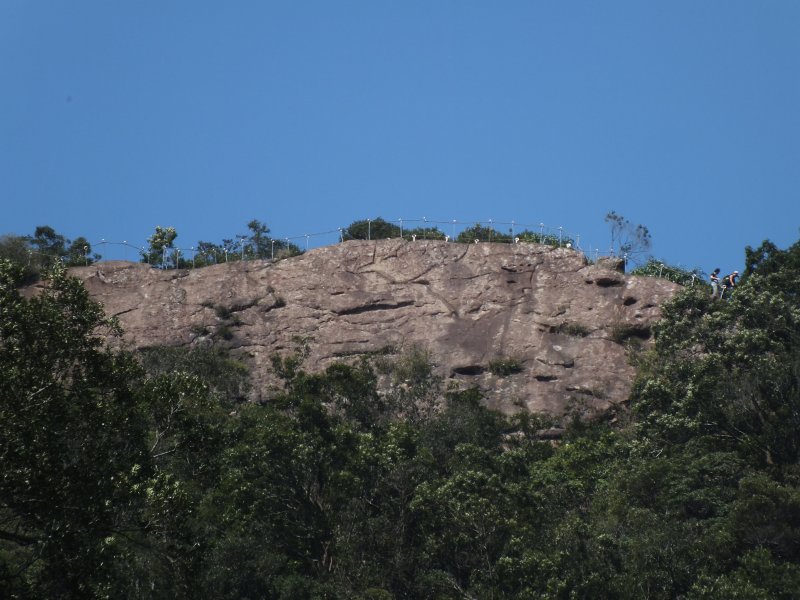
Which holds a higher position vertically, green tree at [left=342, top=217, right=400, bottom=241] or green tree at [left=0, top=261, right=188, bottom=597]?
green tree at [left=342, top=217, right=400, bottom=241]

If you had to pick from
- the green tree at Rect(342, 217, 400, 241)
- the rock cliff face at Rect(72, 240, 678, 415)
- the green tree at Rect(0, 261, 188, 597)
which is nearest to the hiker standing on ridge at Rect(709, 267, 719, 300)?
the rock cliff face at Rect(72, 240, 678, 415)

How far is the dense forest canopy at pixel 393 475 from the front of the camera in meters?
23.7

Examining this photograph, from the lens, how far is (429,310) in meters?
61.2

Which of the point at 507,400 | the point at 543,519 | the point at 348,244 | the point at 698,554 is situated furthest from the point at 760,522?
the point at 348,244

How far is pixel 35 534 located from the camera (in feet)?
78.7

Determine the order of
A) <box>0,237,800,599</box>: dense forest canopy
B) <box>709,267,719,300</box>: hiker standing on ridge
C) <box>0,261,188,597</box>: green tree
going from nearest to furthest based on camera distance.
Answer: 1. <box>0,261,188,597</box>: green tree
2. <box>0,237,800,599</box>: dense forest canopy
3. <box>709,267,719,300</box>: hiker standing on ridge

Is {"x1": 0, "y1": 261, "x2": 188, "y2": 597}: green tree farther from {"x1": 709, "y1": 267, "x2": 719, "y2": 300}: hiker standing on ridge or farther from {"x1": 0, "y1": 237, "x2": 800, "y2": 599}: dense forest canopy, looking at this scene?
{"x1": 709, "y1": 267, "x2": 719, "y2": 300}: hiker standing on ridge

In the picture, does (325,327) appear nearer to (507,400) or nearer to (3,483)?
(507,400)

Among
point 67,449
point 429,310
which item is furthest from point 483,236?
point 67,449

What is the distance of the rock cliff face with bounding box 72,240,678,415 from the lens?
58344 mm

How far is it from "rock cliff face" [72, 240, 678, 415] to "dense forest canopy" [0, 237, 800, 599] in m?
2.85

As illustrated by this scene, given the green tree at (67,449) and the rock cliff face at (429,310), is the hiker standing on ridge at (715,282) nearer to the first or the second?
the rock cliff face at (429,310)

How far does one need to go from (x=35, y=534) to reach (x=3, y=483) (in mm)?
2018

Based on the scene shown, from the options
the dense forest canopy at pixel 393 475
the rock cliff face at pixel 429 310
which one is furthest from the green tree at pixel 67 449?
the rock cliff face at pixel 429 310
